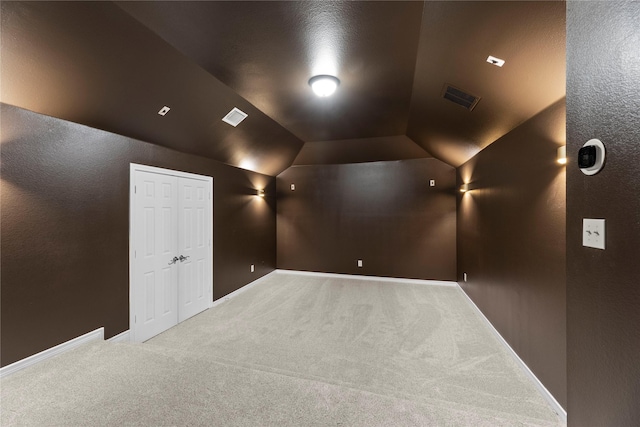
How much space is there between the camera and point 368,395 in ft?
5.40

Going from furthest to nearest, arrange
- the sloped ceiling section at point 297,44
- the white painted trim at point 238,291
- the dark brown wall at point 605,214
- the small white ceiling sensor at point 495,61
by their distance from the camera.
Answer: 1. the white painted trim at point 238,291
2. the small white ceiling sensor at point 495,61
3. the sloped ceiling section at point 297,44
4. the dark brown wall at point 605,214

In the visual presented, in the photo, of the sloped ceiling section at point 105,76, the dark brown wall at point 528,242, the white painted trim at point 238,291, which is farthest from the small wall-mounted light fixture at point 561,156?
the white painted trim at point 238,291

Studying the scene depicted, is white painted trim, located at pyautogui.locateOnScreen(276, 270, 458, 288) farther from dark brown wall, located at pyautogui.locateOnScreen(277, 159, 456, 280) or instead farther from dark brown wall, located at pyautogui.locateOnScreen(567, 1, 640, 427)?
dark brown wall, located at pyautogui.locateOnScreen(567, 1, 640, 427)

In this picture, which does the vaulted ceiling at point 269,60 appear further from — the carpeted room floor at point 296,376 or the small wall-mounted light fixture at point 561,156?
the carpeted room floor at point 296,376

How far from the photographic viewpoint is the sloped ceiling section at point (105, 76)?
169 cm

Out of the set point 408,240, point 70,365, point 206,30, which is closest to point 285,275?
point 408,240

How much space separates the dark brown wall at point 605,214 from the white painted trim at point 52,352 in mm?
3641

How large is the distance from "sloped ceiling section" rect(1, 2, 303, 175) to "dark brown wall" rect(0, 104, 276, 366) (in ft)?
0.63

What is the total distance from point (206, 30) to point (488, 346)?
4139mm

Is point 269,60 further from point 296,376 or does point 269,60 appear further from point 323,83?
point 296,376

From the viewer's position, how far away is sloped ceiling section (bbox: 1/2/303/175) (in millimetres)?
1694

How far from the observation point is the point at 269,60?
240 cm

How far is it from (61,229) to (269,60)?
248cm

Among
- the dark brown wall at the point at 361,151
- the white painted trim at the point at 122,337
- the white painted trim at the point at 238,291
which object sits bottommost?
the white painted trim at the point at 238,291
